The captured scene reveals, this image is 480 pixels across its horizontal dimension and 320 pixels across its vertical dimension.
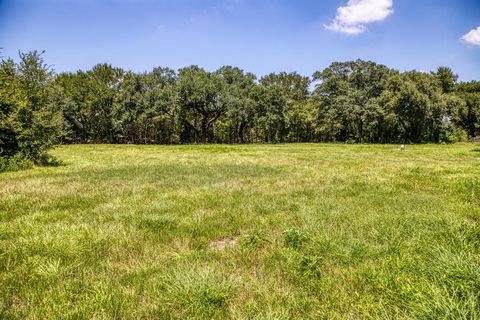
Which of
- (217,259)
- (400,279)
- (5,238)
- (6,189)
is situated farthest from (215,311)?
(6,189)

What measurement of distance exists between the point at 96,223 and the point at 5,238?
1694 mm

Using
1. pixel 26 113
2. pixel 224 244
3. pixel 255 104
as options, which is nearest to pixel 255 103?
pixel 255 104

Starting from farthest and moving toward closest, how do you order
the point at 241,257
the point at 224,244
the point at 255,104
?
1. the point at 255,104
2. the point at 224,244
3. the point at 241,257

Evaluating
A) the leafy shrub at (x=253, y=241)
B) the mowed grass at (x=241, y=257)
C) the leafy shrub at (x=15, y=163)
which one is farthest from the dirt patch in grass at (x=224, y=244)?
the leafy shrub at (x=15, y=163)

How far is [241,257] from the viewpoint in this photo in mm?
5199

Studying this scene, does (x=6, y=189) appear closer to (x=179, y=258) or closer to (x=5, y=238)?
(x=5, y=238)

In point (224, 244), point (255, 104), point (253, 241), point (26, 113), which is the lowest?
point (224, 244)

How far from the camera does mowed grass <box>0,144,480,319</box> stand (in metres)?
3.66

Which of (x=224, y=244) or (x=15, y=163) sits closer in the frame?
(x=224, y=244)

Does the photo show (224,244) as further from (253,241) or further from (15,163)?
(15,163)

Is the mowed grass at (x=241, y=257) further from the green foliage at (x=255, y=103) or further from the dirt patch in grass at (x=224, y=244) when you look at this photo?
the green foliage at (x=255, y=103)

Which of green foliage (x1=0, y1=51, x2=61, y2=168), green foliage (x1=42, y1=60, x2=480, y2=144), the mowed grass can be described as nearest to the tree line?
green foliage (x1=42, y1=60, x2=480, y2=144)

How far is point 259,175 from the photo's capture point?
1549cm

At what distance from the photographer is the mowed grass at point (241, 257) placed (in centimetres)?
366
